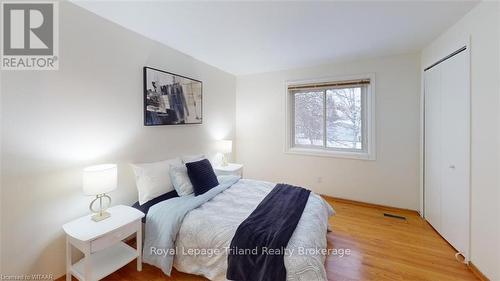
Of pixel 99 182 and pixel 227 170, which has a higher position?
pixel 99 182

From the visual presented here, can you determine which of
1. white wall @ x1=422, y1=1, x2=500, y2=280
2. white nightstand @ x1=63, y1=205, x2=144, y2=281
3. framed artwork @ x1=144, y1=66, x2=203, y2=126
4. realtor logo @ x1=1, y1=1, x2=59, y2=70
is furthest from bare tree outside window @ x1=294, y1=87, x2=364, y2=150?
realtor logo @ x1=1, y1=1, x2=59, y2=70

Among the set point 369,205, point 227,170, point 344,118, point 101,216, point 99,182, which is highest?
point 344,118

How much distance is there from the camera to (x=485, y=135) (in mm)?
1737

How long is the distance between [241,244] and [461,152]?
7.86 ft

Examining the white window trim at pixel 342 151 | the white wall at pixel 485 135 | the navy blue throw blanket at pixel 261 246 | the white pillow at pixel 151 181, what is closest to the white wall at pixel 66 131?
the white pillow at pixel 151 181

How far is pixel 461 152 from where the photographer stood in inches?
80.1

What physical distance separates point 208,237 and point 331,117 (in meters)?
3.02

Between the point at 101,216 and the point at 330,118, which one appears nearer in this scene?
the point at 101,216

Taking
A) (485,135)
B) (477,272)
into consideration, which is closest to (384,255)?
(477,272)

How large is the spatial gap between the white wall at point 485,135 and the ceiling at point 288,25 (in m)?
0.29

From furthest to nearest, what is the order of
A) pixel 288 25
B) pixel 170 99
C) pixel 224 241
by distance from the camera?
1. pixel 170 99
2. pixel 288 25
3. pixel 224 241

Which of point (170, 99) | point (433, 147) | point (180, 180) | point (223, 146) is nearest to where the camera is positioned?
point (180, 180)

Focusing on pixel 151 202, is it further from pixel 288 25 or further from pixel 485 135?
pixel 485 135

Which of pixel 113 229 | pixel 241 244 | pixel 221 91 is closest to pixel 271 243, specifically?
pixel 241 244
